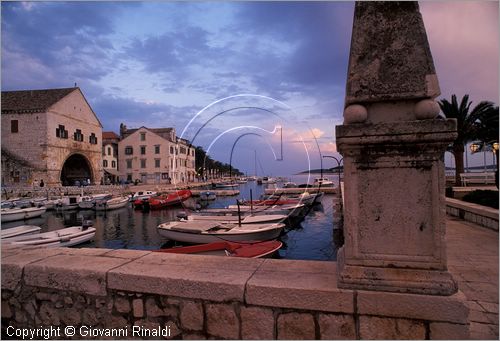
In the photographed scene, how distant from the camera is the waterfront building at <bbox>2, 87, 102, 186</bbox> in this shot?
1720 inches

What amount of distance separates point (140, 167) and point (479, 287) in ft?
217

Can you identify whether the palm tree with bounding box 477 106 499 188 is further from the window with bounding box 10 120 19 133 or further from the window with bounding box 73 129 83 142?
the window with bounding box 10 120 19 133

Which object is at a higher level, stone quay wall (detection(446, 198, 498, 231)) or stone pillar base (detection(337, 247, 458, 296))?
stone pillar base (detection(337, 247, 458, 296))

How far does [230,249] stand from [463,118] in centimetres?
2439

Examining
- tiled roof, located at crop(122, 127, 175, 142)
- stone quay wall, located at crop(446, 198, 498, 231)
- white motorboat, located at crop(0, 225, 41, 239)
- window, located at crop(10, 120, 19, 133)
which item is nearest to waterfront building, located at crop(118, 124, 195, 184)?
tiled roof, located at crop(122, 127, 175, 142)

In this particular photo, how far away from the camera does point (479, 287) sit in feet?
16.0

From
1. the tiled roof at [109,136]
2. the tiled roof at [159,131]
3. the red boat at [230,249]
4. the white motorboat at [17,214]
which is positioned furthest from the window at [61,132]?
the red boat at [230,249]

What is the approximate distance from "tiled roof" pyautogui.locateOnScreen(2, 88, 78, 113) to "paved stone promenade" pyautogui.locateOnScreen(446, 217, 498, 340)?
169 feet

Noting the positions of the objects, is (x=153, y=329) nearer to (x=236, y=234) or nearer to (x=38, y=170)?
(x=236, y=234)

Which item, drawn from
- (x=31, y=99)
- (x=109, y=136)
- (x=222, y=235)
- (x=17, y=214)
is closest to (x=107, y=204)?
(x=17, y=214)

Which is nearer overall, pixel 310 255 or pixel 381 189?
pixel 381 189

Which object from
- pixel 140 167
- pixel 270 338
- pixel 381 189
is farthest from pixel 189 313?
pixel 140 167

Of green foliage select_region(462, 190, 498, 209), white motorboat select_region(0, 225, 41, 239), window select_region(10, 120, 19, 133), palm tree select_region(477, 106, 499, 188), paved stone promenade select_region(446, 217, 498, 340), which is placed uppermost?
window select_region(10, 120, 19, 133)

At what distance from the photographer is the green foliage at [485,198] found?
10.9 metres
